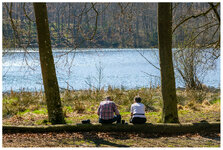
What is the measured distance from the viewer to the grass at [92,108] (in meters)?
9.95

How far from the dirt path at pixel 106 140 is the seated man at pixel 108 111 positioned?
1.28 feet

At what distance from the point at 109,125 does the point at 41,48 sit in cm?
303

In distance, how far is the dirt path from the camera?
6.71m

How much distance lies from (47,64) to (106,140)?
9.84ft

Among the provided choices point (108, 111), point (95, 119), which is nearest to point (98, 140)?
point (108, 111)

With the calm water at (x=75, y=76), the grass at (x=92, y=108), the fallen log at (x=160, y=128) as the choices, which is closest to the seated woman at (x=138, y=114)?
the fallen log at (x=160, y=128)

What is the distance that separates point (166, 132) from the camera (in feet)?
26.5

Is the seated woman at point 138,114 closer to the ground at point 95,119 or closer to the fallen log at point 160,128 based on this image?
the fallen log at point 160,128

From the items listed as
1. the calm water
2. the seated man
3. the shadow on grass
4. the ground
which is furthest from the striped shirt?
the calm water

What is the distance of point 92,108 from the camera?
1234 cm

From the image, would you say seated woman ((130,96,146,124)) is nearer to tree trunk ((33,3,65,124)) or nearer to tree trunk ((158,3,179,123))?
tree trunk ((158,3,179,123))

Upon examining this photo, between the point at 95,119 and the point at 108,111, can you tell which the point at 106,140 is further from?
the point at 95,119

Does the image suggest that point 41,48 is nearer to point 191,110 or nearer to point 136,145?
point 136,145

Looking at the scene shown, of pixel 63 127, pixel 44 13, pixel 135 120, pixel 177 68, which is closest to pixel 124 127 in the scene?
pixel 135 120
